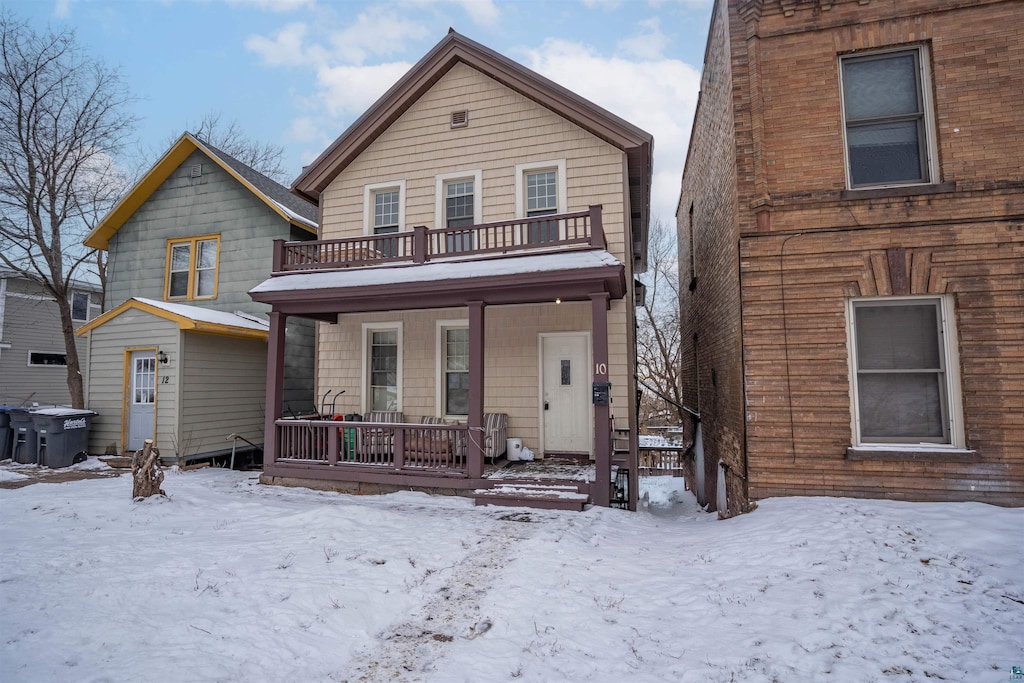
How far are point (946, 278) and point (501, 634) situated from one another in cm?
653

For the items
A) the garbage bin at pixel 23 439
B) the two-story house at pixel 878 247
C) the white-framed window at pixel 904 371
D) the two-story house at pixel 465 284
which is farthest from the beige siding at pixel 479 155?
the garbage bin at pixel 23 439

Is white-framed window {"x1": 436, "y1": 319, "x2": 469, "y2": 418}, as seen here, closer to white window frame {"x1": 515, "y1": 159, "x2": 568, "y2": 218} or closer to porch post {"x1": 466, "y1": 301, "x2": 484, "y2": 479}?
porch post {"x1": 466, "y1": 301, "x2": 484, "y2": 479}

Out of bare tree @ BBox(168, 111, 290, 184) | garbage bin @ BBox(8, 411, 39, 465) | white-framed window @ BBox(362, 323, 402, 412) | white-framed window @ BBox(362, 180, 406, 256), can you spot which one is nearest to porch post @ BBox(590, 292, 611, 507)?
white-framed window @ BBox(362, 323, 402, 412)

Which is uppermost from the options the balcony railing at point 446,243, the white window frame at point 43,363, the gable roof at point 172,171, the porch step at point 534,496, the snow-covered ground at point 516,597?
the gable roof at point 172,171

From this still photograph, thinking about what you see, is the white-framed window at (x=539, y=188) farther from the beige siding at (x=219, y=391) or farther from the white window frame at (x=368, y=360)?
the beige siding at (x=219, y=391)

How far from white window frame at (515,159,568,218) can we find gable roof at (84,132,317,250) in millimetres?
5824

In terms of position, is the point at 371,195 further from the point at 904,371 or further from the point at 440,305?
the point at 904,371

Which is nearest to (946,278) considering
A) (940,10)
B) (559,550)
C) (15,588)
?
(940,10)

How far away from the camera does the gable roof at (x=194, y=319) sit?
1041 centimetres

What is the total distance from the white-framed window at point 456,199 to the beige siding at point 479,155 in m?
0.14

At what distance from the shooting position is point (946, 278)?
19.8 ft

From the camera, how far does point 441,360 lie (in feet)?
33.7

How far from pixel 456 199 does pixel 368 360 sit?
12.8ft

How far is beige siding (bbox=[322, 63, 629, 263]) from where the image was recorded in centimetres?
948
